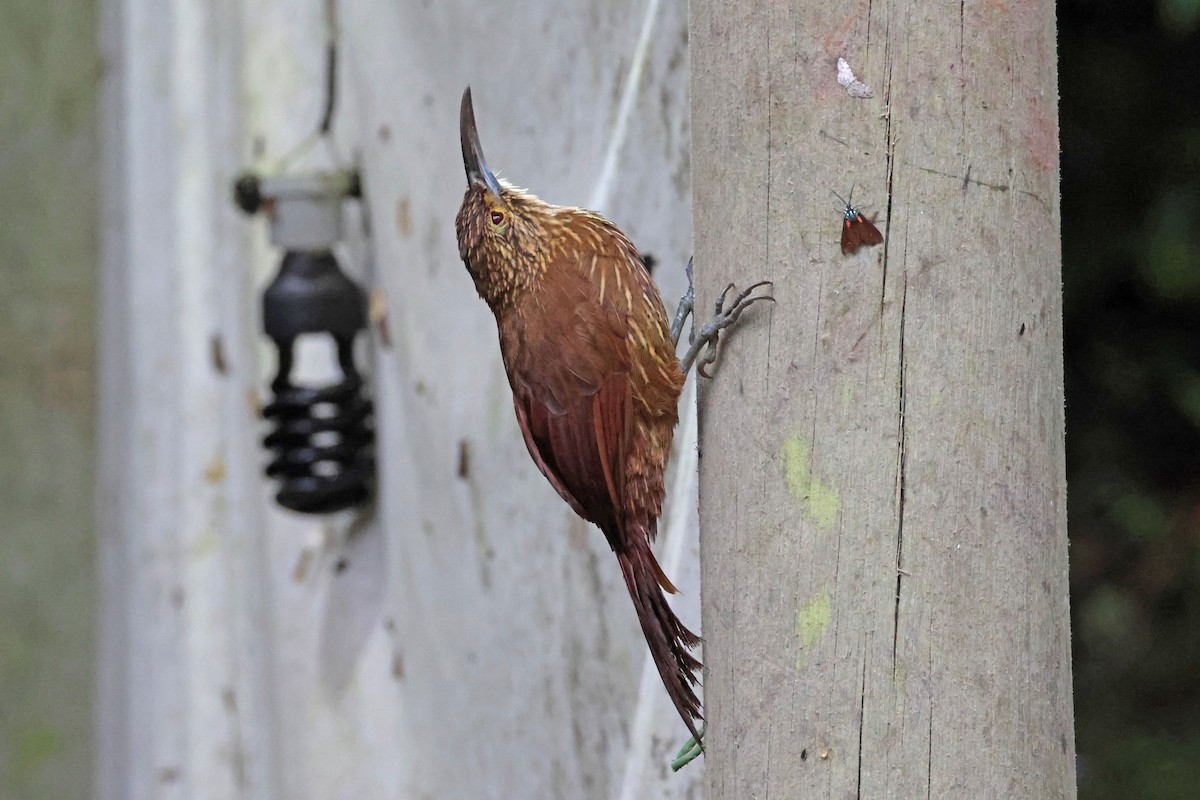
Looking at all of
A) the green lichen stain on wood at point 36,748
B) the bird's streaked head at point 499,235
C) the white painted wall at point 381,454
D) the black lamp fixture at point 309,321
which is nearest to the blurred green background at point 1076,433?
the green lichen stain on wood at point 36,748

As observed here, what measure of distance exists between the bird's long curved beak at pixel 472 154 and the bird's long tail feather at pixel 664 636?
0.47 meters

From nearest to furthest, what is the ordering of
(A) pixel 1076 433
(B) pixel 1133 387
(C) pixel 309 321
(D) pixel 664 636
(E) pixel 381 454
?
(D) pixel 664 636 < (C) pixel 309 321 < (E) pixel 381 454 < (B) pixel 1133 387 < (A) pixel 1076 433

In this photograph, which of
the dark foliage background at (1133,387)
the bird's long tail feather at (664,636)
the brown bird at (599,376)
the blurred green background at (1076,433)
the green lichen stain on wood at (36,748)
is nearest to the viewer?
the bird's long tail feather at (664,636)

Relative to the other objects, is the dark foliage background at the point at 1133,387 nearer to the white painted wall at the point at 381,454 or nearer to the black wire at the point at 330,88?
the white painted wall at the point at 381,454

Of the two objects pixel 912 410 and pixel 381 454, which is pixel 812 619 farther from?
pixel 381 454

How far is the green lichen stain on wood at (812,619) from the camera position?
0.94m

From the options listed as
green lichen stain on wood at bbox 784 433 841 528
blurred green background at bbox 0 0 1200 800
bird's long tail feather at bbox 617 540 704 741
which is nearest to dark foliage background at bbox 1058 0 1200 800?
blurred green background at bbox 0 0 1200 800

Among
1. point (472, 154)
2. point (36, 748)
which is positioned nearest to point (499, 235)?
point (472, 154)

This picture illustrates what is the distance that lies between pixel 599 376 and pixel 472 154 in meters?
0.28

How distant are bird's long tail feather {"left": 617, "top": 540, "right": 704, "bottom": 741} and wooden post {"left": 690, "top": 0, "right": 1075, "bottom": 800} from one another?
10.8 inches

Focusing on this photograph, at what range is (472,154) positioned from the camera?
4.58 ft

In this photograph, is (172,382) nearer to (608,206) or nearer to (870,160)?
(608,206)

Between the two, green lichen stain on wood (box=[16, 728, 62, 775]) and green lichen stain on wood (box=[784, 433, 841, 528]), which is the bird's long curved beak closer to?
green lichen stain on wood (box=[784, 433, 841, 528])

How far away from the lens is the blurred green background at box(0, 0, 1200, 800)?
10.4ft
